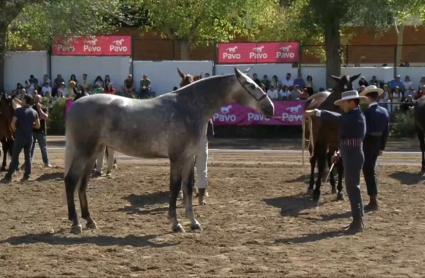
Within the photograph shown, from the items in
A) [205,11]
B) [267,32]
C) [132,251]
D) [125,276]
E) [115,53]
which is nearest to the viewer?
[125,276]

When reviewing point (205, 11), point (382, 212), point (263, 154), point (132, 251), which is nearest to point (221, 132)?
point (263, 154)

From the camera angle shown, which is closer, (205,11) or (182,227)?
(182,227)

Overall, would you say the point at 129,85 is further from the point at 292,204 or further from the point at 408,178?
the point at 292,204

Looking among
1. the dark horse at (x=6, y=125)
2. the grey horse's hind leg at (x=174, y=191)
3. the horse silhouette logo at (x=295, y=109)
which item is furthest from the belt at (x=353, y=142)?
the horse silhouette logo at (x=295, y=109)

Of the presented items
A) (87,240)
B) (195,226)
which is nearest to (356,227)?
(195,226)

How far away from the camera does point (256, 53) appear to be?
120ft

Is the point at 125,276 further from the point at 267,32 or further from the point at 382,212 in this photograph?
the point at 267,32

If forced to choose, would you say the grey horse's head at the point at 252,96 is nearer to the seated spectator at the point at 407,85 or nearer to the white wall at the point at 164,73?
the seated spectator at the point at 407,85

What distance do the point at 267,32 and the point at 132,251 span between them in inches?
1644

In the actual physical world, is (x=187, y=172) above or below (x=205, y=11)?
below

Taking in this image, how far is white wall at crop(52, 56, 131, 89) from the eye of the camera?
3772cm

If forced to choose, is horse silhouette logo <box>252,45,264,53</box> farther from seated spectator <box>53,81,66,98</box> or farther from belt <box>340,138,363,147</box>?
belt <box>340,138,363,147</box>

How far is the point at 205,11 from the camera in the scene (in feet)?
148

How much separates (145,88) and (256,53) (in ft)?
17.5
